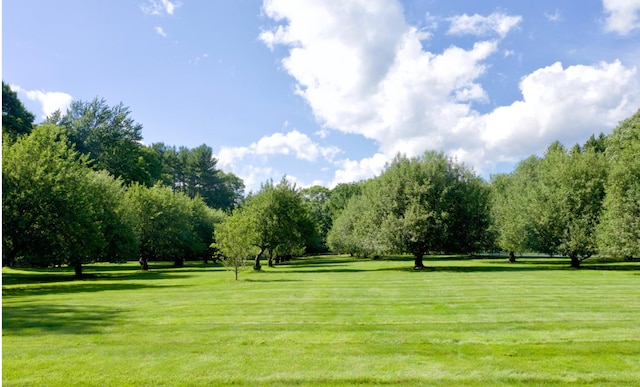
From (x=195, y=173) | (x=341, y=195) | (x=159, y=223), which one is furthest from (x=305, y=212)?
(x=195, y=173)

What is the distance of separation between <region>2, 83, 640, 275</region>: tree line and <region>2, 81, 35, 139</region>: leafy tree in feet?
0.53

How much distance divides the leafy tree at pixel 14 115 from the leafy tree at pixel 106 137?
10646 mm

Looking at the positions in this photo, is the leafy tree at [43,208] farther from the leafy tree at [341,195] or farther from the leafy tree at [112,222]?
the leafy tree at [341,195]

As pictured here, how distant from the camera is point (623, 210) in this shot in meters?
34.4

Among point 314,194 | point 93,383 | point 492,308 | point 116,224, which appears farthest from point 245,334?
point 314,194

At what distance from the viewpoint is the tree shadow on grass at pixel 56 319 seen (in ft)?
40.7

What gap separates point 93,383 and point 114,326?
16.9 feet

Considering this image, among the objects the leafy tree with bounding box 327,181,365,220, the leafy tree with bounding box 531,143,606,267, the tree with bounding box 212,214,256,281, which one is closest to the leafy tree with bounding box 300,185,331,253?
the leafy tree with bounding box 327,181,365,220

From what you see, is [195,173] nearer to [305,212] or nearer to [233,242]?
[305,212]

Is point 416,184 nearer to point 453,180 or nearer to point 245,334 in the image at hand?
point 453,180

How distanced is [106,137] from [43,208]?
46690 millimetres

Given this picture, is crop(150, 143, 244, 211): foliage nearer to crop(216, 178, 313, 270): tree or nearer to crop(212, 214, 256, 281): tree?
crop(216, 178, 313, 270): tree

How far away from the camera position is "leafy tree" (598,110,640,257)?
33125 mm

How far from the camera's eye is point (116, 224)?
4059cm
